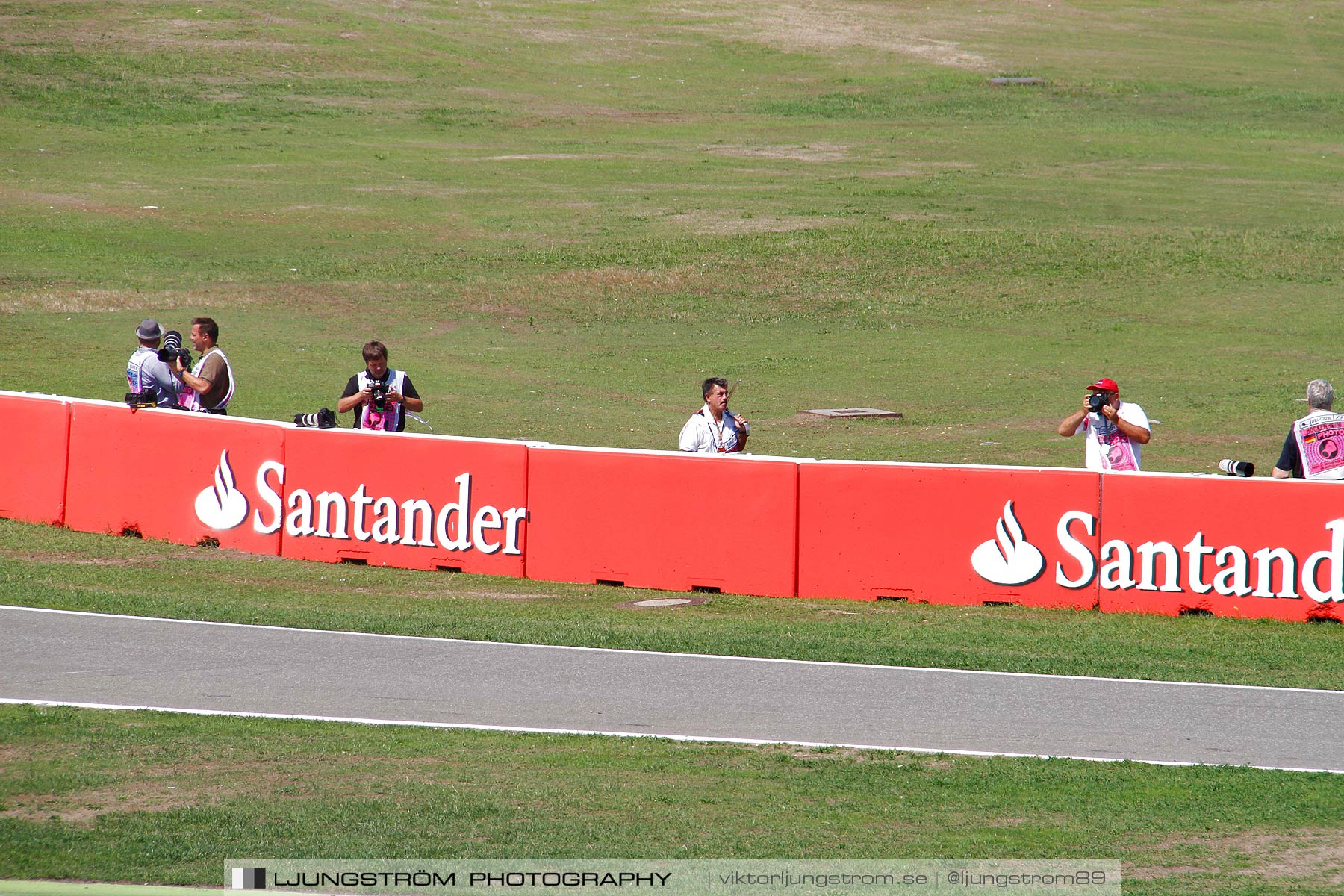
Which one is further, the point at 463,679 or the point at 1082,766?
the point at 463,679

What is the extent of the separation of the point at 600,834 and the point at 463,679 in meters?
3.68

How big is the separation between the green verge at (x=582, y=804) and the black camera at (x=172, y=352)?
272 inches

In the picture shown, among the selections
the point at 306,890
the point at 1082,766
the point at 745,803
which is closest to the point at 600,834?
the point at 745,803

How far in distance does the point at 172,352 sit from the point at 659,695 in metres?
7.59

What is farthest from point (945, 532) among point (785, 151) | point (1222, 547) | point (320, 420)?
point (785, 151)

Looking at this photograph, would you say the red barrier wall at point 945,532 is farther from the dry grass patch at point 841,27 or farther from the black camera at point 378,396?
the dry grass patch at point 841,27

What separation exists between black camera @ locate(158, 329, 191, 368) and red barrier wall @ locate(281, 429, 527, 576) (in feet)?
5.05

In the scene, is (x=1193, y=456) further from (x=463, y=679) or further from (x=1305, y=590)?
(x=463, y=679)

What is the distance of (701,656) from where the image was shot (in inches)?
486

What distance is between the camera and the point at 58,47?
5556 cm

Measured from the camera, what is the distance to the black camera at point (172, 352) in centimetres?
1633

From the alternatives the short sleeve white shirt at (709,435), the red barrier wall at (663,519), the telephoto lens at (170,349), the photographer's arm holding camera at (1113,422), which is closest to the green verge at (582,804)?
the red barrier wall at (663,519)

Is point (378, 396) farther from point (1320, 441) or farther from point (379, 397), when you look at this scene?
point (1320, 441)

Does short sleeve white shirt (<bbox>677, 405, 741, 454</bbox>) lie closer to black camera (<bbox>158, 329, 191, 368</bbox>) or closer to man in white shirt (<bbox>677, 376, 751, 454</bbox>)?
man in white shirt (<bbox>677, 376, 751, 454</bbox>)
